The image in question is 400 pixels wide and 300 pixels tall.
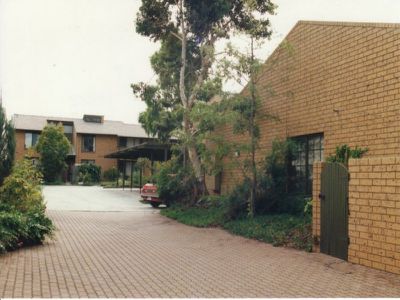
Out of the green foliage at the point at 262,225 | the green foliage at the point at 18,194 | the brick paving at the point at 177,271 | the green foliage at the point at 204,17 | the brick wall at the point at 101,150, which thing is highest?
the green foliage at the point at 204,17

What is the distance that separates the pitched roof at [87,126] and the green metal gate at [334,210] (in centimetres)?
4327

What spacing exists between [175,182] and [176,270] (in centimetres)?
1202

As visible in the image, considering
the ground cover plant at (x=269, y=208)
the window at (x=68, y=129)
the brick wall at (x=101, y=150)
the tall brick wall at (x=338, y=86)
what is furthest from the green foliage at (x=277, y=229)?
the window at (x=68, y=129)

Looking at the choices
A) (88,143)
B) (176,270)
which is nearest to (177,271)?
(176,270)

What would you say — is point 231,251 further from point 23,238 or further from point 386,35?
point 386,35

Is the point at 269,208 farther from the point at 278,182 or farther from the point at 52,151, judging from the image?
the point at 52,151

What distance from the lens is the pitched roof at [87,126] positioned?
49.6 meters

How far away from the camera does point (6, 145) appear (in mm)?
11539

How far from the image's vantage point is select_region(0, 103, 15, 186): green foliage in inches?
447

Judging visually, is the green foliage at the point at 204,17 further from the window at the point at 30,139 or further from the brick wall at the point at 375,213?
the window at the point at 30,139

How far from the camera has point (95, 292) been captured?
5.90 meters

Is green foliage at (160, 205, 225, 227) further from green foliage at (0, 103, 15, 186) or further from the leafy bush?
green foliage at (0, 103, 15, 186)

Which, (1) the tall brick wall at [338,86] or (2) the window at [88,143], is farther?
(2) the window at [88,143]

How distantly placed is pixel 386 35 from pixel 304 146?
422 centimetres
